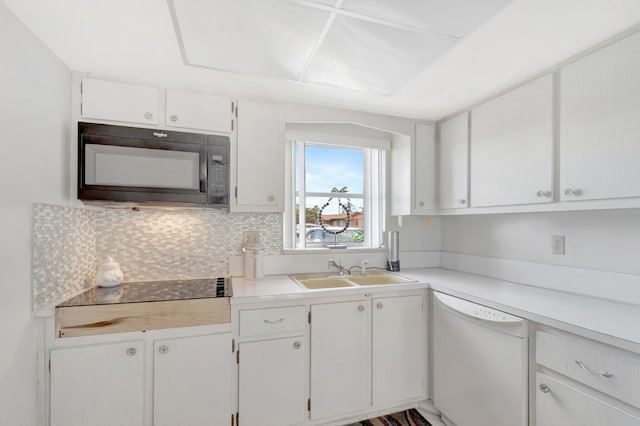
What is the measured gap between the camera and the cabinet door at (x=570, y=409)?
108 cm

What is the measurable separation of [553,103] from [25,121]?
2.61 meters

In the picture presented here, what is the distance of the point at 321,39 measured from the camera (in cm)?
134

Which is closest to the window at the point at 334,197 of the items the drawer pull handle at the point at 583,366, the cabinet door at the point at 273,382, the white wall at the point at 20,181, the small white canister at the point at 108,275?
the cabinet door at the point at 273,382

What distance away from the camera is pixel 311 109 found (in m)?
2.17

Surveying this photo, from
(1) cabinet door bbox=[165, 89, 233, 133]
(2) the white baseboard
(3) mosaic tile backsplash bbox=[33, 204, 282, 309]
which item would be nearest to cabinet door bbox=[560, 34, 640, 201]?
(2) the white baseboard

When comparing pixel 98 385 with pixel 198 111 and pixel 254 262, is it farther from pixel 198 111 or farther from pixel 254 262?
pixel 198 111

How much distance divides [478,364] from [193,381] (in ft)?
5.10

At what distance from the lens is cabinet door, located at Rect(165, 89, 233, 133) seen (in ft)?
5.97

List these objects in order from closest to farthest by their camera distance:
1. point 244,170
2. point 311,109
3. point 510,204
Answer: point 510,204 < point 244,170 < point 311,109

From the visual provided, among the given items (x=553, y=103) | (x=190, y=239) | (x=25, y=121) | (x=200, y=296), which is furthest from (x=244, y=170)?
(x=553, y=103)

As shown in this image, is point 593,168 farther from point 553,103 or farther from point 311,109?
point 311,109

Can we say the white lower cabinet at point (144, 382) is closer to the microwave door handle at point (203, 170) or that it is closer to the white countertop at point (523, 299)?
the white countertop at point (523, 299)

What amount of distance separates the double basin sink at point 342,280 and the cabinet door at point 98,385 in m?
1.04

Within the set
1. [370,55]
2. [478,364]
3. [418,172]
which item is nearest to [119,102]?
[370,55]
